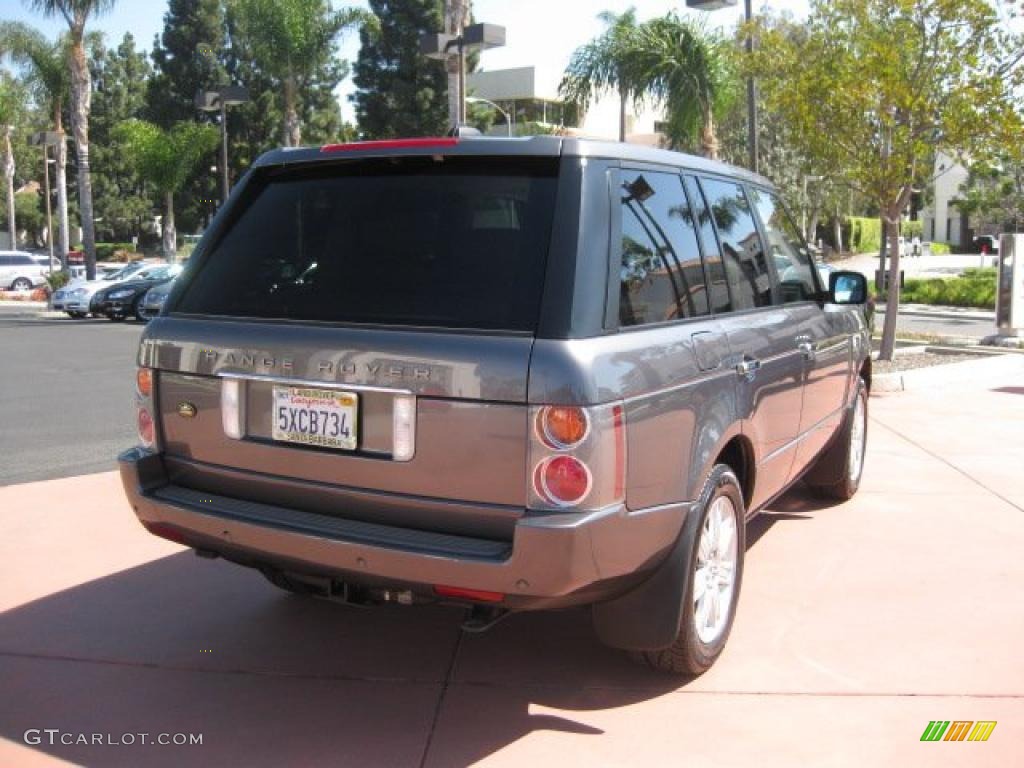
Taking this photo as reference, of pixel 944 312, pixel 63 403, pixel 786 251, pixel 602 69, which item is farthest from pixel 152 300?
pixel 786 251

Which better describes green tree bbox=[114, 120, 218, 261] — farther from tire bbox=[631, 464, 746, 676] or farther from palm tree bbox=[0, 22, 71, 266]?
tire bbox=[631, 464, 746, 676]

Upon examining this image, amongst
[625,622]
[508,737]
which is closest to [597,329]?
[625,622]

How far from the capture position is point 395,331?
3.38 m

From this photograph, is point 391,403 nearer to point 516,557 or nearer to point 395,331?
point 395,331

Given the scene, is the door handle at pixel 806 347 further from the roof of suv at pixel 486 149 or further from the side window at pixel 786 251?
the roof of suv at pixel 486 149

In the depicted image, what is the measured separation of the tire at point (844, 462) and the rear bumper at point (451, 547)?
301cm

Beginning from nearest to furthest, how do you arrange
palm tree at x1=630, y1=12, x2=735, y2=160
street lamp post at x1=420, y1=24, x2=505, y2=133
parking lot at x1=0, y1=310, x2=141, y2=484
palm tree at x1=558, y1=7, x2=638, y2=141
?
parking lot at x1=0, y1=310, x2=141, y2=484
street lamp post at x1=420, y1=24, x2=505, y2=133
palm tree at x1=630, y1=12, x2=735, y2=160
palm tree at x1=558, y1=7, x2=638, y2=141

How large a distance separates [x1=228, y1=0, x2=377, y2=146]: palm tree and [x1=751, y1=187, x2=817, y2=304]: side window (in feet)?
94.9

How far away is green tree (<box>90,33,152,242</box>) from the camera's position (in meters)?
64.4

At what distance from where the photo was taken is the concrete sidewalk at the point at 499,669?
3473mm

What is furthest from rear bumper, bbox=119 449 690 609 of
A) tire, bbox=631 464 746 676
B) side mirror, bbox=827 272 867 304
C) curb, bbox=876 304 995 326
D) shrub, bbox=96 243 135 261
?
shrub, bbox=96 243 135 261

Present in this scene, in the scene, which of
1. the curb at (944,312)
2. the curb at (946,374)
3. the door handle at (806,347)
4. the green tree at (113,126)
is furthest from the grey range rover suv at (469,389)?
the green tree at (113,126)

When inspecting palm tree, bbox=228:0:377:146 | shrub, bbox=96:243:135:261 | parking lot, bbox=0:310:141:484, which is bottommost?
parking lot, bbox=0:310:141:484

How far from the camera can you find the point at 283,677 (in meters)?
4.00
